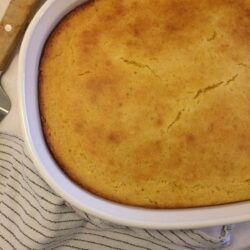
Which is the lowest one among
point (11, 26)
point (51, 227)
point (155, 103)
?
point (51, 227)

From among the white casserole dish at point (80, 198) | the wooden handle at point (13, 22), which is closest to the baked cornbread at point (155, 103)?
the white casserole dish at point (80, 198)

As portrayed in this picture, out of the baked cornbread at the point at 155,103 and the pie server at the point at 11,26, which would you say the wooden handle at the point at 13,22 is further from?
the baked cornbread at the point at 155,103

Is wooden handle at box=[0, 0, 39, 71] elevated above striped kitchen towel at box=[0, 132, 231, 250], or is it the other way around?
wooden handle at box=[0, 0, 39, 71]

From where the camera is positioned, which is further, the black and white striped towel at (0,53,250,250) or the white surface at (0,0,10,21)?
the white surface at (0,0,10,21)

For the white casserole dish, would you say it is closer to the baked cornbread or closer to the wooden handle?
the baked cornbread

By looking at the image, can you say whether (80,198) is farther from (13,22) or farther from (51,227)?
(13,22)

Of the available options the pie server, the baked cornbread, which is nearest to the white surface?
the pie server

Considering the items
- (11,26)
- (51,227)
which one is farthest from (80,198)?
(11,26)
